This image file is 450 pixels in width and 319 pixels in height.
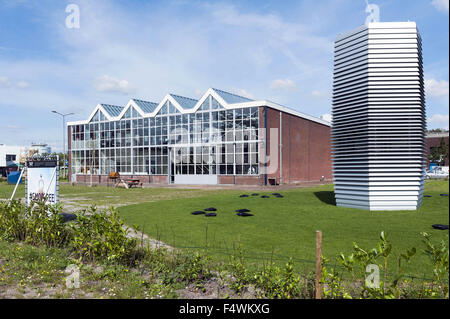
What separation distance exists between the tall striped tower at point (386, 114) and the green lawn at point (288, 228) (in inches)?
40.4

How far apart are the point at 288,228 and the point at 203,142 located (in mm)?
29968

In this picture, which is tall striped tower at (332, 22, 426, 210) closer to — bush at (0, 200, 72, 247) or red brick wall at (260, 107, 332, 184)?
bush at (0, 200, 72, 247)

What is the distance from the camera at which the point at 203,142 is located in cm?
3978

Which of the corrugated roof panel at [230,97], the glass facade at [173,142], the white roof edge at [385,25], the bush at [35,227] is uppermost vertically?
the corrugated roof panel at [230,97]

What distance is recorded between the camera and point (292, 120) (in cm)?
4294

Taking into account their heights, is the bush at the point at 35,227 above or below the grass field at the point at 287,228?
above

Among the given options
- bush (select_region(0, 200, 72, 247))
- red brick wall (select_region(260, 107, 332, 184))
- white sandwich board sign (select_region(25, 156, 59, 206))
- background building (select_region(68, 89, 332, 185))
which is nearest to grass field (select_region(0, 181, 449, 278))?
bush (select_region(0, 200, 72, 247))

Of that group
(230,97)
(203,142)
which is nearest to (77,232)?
(203,142)

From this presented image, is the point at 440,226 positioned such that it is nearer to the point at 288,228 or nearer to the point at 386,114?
the point at 288,228

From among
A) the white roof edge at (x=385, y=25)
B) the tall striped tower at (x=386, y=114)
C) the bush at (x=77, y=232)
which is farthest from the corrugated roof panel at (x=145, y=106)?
the bush at (x=77, y=232)

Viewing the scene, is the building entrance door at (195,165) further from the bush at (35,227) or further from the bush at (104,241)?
the bush at (104,241)

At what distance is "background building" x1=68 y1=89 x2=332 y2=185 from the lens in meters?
37.0

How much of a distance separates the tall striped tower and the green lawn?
1.03 meters

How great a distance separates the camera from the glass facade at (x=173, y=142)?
122ft
